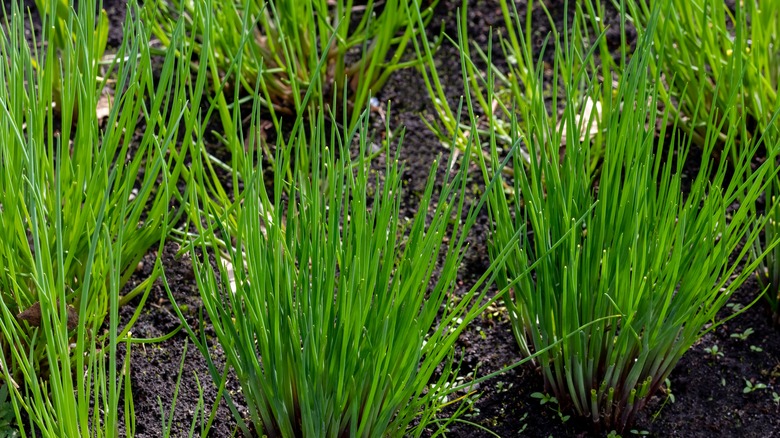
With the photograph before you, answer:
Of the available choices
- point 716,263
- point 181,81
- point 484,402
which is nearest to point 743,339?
point 716,263

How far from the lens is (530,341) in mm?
1592

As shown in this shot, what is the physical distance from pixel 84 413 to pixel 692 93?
132 cm

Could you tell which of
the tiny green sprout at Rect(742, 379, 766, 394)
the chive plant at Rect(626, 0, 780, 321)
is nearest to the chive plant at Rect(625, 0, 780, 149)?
the chive plant at Rect(626, 0, 780, 321)

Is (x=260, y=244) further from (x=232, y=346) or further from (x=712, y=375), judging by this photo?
(x=712, y=375)

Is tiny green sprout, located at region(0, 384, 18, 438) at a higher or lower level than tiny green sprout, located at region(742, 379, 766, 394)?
higher

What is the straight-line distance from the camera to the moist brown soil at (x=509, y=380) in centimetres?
150

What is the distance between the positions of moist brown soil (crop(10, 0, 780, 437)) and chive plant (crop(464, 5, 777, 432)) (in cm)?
9

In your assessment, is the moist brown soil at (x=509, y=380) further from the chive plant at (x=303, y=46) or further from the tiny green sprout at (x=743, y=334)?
the chive plant at (x=303, y=46)

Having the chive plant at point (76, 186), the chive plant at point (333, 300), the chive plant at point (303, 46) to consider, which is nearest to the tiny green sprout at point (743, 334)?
the chive plant at point (333, 300)

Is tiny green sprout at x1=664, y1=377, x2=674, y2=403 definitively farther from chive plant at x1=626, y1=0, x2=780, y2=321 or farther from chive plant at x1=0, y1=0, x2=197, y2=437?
chive plant at x1=0, y1=0, x2=197, y2=437

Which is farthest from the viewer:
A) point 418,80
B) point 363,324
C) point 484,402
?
point 418,80

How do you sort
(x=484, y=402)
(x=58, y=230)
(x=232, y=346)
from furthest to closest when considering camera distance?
(x=484, y=402) < (x=232, y=346) < (x=58, y=230)

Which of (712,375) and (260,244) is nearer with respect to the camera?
(260,244)

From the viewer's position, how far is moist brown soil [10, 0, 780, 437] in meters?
1.50
